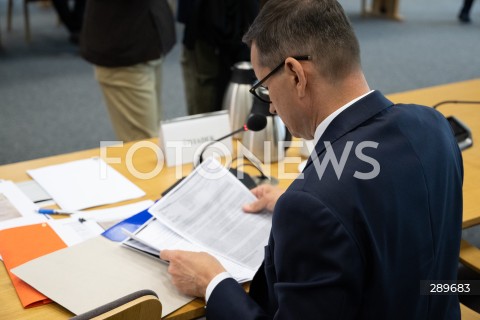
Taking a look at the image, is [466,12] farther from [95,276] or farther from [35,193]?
[95,276]

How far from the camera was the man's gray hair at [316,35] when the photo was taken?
109 cm

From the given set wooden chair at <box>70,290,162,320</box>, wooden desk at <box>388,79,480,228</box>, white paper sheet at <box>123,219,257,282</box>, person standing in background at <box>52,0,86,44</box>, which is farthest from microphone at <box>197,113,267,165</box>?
person standing in background at <box>52,0,86,44</box>

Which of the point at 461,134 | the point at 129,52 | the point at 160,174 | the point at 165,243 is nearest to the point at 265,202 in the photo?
the point at 165,243

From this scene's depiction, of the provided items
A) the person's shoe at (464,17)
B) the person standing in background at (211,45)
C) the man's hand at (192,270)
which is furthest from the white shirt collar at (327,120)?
the person's shoe at (464,17)

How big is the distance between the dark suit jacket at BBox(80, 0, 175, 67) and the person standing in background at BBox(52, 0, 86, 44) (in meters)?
3.69

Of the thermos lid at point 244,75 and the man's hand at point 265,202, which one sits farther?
the thermos lid at point 244,75

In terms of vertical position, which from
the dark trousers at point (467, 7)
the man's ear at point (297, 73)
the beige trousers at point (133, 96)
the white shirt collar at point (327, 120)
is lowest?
the dark trousers at point (467, 7)

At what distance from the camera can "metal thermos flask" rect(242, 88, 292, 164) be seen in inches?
74.5

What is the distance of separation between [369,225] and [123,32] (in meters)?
1.69

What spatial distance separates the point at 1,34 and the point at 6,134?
2.92 meters

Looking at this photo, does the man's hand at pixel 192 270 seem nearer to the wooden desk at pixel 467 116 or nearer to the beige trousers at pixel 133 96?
the wooden desk at pixel 467 116

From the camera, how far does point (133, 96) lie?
254 centimetres

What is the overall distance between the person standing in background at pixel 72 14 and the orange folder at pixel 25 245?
4826 mm

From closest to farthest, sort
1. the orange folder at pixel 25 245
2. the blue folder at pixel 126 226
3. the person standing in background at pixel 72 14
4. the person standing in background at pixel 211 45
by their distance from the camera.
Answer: the orange folder at pixel 25 245, the blue folder at pixel 126 226, the person standing in background at pixel 211 45, the person standing in background at pixel 72 14
